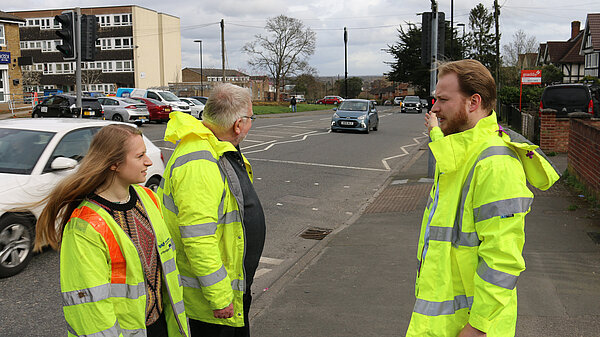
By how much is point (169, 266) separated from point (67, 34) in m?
10.3

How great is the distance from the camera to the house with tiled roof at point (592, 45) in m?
44.3

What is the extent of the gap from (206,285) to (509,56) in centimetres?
6774

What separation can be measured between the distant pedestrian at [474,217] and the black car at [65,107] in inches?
986

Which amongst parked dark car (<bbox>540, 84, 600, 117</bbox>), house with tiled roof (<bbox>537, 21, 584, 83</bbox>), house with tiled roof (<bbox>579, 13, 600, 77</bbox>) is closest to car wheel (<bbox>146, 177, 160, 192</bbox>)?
parked dark car (<bbox>540, 84, 600, 117</bbox>)

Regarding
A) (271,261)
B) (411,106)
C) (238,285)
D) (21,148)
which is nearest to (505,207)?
(238,285)

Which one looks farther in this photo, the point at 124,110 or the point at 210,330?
the point at 124,110

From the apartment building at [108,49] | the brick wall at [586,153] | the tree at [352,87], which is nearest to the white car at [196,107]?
the brick wall at [586,153]

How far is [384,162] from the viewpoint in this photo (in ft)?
→ 50.8

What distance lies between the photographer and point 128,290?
7.63 ft

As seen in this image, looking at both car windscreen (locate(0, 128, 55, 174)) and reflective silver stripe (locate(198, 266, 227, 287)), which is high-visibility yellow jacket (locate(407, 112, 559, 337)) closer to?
reflective silver stripe (locate(198, 266, 227, 287))

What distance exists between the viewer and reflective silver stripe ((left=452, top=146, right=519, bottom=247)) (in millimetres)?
2088

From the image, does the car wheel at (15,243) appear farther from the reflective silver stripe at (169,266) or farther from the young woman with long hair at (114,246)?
the reflective silver stripe at (169,266)

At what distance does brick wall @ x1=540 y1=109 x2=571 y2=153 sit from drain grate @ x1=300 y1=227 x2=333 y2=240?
9304mm

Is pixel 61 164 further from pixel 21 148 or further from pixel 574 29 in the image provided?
pixel 574 29
